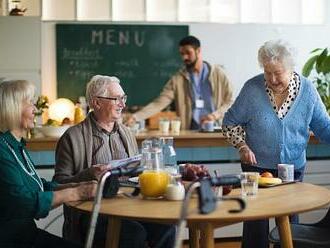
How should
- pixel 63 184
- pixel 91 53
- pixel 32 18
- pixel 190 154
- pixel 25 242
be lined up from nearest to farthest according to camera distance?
pixel 25 242 < pixel 63 184 < pixel 190 154 < pixel 32 18 < pixel 91 53

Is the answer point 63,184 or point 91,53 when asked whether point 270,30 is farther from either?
point 63,184

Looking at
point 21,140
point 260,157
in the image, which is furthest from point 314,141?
point 21,140

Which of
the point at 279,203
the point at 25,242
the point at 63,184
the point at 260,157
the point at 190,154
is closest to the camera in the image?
the point at 279,203

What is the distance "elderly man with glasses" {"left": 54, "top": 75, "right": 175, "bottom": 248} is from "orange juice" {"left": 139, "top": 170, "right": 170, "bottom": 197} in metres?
0.38

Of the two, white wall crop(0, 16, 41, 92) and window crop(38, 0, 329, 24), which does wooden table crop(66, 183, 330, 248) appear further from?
window crop(38, 0, 329, 24)

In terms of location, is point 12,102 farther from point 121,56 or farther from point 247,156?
point 121,56

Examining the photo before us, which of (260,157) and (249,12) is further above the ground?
(249,12)

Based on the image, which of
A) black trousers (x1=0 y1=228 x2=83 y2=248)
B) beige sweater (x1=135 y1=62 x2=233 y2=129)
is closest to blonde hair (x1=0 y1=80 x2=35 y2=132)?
black trousers (x1=0 y1=228 x2=83 y2=248)

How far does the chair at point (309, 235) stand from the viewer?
2578 mm

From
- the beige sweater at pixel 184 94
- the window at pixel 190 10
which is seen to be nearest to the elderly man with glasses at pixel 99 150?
the beige sweater at pixel 184 94

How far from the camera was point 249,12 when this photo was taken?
643 cm

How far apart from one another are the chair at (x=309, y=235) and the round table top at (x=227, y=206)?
10.3 inches

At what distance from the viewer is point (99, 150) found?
2773 millimetres

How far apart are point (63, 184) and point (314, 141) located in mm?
2119
